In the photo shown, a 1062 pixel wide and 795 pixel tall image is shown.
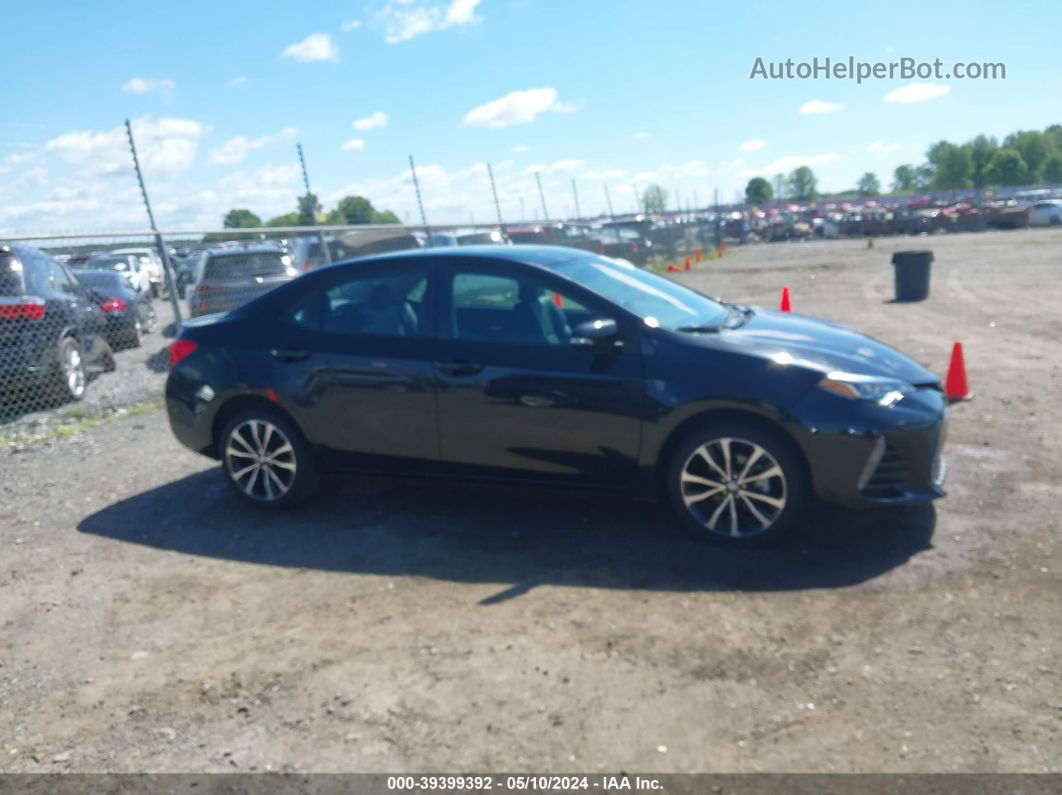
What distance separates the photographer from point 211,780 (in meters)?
3.39

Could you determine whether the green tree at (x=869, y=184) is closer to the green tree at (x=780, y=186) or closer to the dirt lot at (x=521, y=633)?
the green tree at (x=780, y=186)

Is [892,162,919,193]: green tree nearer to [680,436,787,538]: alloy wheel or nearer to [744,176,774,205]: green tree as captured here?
[744,176,774,205]: green tree

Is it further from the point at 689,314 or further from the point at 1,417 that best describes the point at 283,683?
the point at 1,417

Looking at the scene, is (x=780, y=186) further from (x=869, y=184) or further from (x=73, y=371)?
(x=73, y=371)

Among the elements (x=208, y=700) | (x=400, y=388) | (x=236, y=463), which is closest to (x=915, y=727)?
(x=208, y=700)

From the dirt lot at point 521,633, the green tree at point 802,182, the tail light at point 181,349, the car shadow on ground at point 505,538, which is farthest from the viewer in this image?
the green tree at point 802,182

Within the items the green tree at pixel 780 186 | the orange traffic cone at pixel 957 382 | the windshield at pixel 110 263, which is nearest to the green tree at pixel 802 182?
the green tree at pixel 780 186

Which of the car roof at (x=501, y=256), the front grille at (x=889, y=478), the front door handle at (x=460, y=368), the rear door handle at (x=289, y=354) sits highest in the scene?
the car roof at (x=501, y=256)

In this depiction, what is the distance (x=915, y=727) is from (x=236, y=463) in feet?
14.5

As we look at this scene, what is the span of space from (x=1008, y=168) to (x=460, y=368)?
125 meters

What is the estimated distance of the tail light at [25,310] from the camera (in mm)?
9219

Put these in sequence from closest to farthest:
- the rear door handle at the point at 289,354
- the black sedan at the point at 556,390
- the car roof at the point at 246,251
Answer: the black sedan at the point at 556,390, the rear door handle at the point at 289,354, the car roof at the point at 246,251

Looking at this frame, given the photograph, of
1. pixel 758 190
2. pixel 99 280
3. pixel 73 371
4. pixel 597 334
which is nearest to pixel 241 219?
pixel 99 280

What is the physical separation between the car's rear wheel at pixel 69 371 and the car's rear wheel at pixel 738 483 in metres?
7.40
